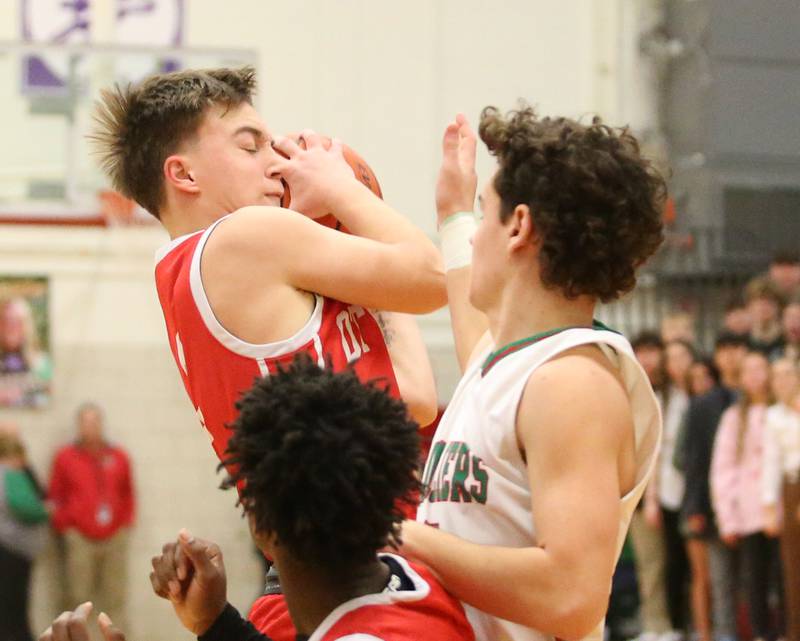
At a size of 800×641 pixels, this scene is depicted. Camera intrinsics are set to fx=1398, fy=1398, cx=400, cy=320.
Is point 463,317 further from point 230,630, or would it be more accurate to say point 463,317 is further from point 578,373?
point 230,630

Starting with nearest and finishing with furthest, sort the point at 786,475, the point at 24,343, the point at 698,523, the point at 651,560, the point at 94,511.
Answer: the point at 786,475, the point at 698,523, the point at 651,560, the point at 94,511, the point at 24,343

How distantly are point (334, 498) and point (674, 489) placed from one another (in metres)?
6.43

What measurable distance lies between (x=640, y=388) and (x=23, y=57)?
8397 millimetres

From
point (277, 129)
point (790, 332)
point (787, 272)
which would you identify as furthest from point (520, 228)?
point (277, 129)

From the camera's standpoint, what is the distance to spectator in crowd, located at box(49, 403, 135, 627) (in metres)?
9.47

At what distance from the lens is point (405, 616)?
1900 millimetres

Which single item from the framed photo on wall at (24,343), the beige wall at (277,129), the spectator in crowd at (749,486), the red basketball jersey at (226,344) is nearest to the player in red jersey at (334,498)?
the red basketball jersey at (226,344)

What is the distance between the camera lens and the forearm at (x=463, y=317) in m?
2.45

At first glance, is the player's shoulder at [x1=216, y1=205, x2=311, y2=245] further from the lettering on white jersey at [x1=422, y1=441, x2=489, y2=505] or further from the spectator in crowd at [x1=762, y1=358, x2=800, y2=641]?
the spectator in crowd at [x1=762, y1=358, x2=800, y2=641]

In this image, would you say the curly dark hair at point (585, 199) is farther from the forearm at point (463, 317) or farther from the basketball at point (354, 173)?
the basketball at point (354, 173)

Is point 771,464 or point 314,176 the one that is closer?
point 314,176

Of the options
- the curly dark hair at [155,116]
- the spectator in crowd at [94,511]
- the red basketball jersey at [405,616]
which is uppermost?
the curly dark hair at [155,116]

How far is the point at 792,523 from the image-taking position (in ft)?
22.6

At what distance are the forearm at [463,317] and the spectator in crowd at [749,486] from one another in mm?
4954
